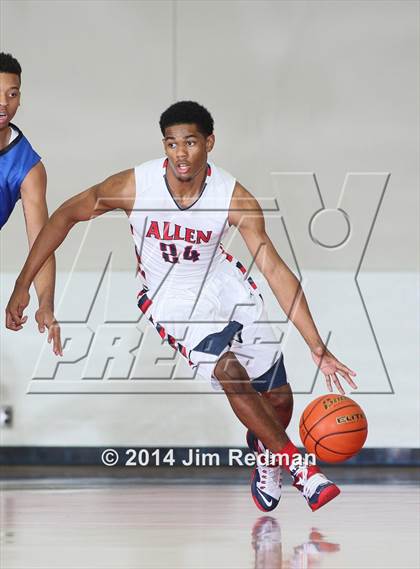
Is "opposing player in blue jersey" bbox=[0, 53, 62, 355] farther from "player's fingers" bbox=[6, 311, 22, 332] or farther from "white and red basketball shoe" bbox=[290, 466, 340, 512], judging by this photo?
"white and red basketball shoe" bbox=[290, 466, 340, 512]

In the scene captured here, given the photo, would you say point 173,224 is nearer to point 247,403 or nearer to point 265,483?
point 247,403

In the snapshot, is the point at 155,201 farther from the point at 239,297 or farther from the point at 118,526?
the point at 118,526

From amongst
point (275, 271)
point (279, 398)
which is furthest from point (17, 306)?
point (279, 398)

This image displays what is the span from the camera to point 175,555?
3.98m

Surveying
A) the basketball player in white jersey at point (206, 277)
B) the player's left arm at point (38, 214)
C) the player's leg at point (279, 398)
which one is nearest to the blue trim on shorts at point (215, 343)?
the basketball player in white jersey at point (206, 277)

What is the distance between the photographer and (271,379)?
5137mm

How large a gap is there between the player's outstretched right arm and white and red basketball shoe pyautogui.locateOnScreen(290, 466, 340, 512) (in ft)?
4.00

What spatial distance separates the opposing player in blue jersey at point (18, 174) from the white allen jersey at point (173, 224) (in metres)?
0.40

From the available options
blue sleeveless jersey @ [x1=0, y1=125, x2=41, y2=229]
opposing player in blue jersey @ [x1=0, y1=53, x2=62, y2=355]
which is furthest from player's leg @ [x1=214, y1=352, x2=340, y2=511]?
blue sleeveless jersey @ [x1=0, y1=125, x2=41, y2=229]

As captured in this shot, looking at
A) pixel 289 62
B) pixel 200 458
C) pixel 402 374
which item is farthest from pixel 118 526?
pixel 289 62

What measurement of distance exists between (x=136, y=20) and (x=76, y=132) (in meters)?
0.75

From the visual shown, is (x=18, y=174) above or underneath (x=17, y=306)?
above

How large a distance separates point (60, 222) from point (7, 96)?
545mm

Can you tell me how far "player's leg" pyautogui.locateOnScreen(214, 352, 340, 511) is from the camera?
15.0 feet
